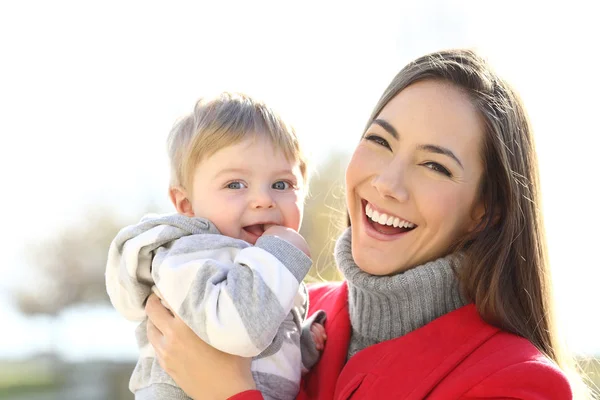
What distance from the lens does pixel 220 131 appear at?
283 cm

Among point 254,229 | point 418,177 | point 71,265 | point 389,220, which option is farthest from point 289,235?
point 71,265

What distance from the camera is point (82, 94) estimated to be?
21469mm

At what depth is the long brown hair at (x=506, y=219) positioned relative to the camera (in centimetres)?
287

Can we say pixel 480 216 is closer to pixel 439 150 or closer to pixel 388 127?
pixel 439 150

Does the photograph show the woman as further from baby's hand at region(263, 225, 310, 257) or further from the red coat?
baby's hand at region(263, 225, 310, 257)

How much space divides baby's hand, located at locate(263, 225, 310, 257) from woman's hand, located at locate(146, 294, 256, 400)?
1.34 feet

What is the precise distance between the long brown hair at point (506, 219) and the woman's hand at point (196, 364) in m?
0.84

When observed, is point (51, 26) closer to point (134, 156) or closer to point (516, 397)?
point (134, 156)

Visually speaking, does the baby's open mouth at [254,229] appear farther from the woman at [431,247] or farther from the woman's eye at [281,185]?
the woman at [431,247]

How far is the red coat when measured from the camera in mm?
2498

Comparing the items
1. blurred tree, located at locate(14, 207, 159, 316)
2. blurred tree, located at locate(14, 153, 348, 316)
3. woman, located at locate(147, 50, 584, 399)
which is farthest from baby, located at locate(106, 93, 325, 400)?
blurred tree, located at locate(14, 207, 159, 316)

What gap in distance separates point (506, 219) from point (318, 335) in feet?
2.64

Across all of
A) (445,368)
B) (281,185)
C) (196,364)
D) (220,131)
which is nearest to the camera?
(445,368)


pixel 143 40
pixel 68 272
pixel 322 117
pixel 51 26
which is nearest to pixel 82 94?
pixel 143 40
